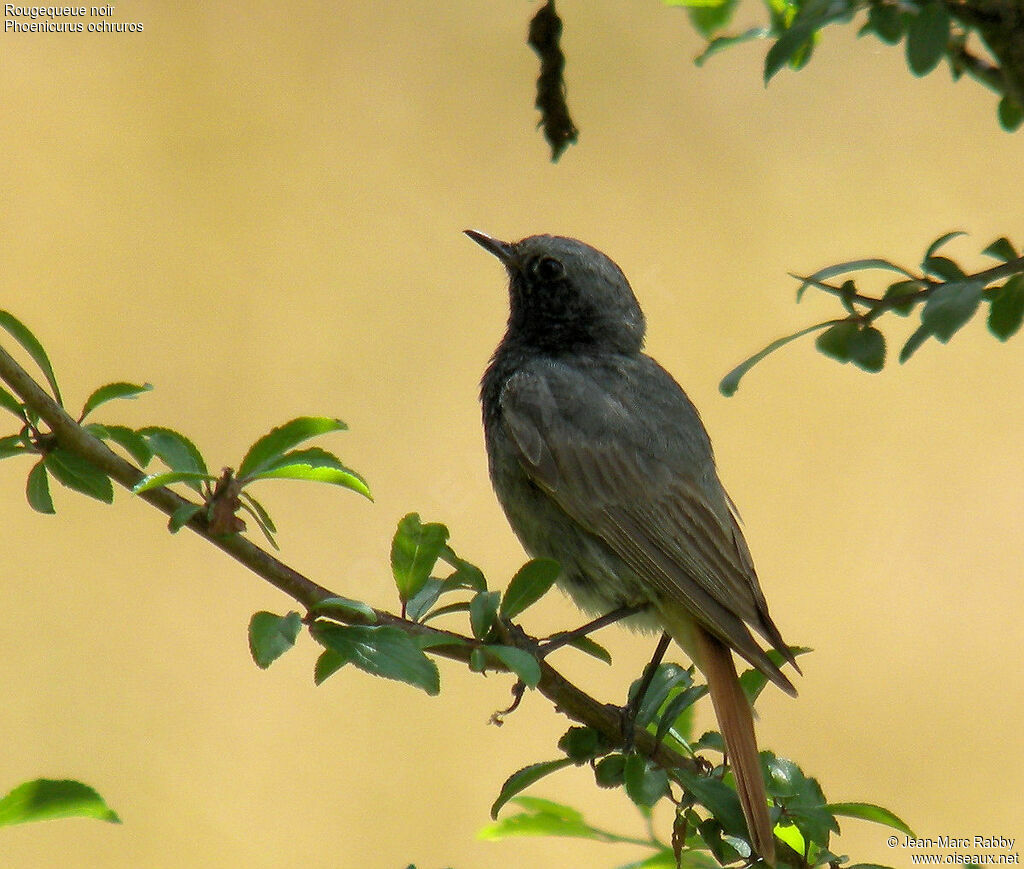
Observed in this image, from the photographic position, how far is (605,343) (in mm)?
3943

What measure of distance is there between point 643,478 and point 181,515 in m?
1.78

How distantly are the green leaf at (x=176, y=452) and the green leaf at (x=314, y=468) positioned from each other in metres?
0.10

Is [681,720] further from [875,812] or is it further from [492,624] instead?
[492,624]

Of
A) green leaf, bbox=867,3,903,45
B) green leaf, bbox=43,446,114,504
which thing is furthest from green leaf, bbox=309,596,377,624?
green leaf, bbox=867,3,903,45

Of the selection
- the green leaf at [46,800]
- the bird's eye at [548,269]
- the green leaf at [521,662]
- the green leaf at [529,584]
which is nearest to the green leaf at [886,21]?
the green leaf at [529,584]

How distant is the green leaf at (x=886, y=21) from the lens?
78.4 inches

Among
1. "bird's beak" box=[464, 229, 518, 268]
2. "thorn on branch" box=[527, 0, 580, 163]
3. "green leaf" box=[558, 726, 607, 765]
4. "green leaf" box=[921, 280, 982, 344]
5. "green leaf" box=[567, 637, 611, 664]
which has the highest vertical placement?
"bird's beak" box=[464, 229, 518, 268]

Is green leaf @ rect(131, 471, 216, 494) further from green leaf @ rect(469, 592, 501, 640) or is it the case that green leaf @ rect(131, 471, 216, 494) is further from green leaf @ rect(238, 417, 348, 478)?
green leaf @ rect(469, 592, 501, 640)

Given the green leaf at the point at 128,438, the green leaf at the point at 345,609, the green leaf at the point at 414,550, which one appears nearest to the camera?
the green leaf at the point at 345,609

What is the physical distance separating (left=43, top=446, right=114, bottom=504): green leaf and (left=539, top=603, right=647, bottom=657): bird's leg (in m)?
1.16

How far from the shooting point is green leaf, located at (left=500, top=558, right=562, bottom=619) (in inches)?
79.5

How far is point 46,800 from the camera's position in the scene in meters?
1.71

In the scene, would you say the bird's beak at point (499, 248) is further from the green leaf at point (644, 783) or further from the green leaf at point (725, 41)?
the green leaf at point (644, 783)

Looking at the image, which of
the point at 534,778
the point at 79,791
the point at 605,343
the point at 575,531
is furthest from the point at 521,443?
the point at 79,791
